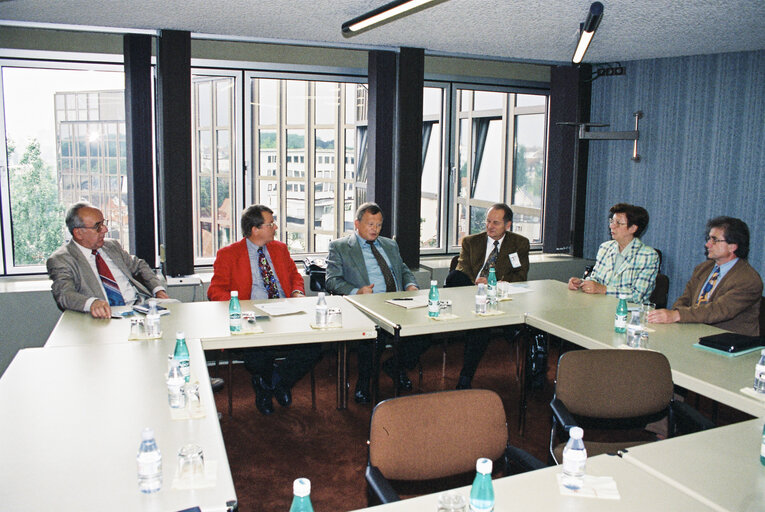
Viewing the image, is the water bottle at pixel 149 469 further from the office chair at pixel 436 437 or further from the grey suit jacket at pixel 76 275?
the grey suit jacket at pixel 76 275

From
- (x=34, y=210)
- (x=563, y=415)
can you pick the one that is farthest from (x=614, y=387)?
(x=34, y=210)

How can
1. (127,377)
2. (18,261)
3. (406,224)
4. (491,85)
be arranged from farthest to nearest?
1. (491,85)
2. (406,224)
3. (18,261)
4. (127,377)

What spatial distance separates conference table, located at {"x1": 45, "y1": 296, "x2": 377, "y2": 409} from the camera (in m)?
3.25

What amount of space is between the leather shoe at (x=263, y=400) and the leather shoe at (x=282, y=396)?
0.05m

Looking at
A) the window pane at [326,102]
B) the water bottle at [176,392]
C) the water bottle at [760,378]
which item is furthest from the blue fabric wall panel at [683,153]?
the water bottle at [176,392]

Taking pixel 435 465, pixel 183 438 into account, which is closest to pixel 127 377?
pixel 183 438

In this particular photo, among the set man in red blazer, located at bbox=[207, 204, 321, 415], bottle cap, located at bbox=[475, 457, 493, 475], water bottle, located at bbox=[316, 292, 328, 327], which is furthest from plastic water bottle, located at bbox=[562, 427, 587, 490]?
man in red blazer, located at bbox=[207, 204, 321, 415]

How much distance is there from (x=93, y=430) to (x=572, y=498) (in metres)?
1.58

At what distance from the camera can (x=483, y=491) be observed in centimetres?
167

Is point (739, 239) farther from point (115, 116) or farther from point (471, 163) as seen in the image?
point (115, 116)

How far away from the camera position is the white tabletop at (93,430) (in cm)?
172

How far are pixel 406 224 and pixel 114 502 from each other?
4.37 m

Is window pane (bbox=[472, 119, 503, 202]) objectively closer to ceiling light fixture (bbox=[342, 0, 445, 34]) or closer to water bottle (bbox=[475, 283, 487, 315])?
ceiling light fixture (bbox=[342, 0, 445, 34])

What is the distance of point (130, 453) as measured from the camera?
6.49ft
